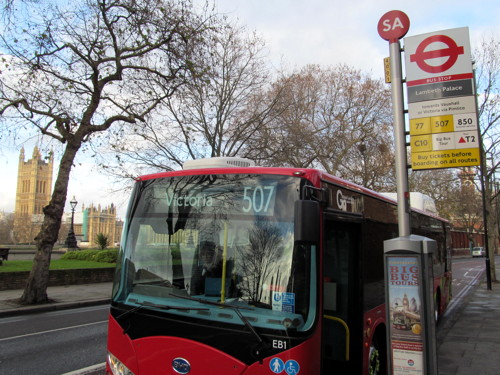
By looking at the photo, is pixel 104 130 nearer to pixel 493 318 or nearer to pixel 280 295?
pixel 280 295

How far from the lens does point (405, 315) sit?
11.8 feet

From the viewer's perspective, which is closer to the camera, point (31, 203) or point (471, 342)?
point (471, 342)

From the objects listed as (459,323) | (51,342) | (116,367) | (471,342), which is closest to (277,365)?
(116,367)

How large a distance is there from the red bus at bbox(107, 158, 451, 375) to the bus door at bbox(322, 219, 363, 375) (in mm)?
11

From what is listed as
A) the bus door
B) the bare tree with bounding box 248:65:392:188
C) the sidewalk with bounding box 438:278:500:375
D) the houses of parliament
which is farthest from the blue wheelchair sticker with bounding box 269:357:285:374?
the houses of parliament

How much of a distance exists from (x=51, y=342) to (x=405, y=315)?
21.6 ft

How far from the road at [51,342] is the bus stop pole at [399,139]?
5.02 m

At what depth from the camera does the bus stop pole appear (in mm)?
3939

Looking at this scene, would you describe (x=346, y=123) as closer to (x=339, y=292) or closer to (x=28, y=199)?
(x=339, y=292)

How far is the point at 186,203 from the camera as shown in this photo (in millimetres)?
3648

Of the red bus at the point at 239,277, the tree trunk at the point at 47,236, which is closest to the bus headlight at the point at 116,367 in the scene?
the red bus at the point at 239,277

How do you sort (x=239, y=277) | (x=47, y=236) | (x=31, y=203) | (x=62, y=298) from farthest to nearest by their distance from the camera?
(x=31, y=203)
(x=62, y=298)
(x=47, y=236)
(x=239, y=277)

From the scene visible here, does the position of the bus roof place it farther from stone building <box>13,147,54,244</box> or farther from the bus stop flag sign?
stone building <box>13,147,54,244</box>

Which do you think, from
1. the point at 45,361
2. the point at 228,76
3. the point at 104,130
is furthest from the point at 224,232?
the point at 228,76
